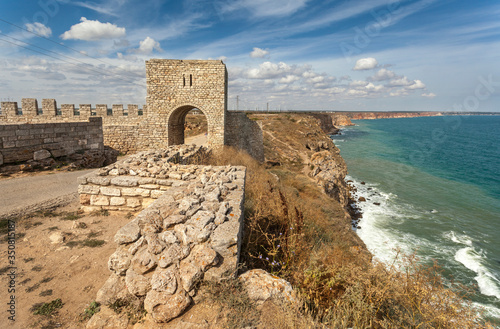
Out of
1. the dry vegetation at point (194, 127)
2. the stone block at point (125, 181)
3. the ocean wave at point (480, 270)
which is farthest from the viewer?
the dry vegetation at point (194, 127)

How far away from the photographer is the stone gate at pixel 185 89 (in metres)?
13.3

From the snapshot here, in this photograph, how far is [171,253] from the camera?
9.52 ft

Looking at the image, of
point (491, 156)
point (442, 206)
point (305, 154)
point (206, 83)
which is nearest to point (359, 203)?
point (442, 206)

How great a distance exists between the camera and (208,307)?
102 inches

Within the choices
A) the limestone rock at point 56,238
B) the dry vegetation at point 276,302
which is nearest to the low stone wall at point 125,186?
the dry vegetation at point 276,302

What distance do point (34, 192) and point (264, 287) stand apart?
7740 mm

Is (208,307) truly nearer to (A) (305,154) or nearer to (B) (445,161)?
(A) (305,154)

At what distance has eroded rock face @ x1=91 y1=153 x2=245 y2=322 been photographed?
2.64 meters

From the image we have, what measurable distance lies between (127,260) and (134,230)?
1.28 ft

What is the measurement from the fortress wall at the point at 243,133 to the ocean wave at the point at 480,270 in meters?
14.7

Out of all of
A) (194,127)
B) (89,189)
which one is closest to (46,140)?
(89,189)

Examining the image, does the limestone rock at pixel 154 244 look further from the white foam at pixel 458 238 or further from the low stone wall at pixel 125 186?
the white foam at pixel 458 238

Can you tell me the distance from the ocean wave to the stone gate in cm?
1577

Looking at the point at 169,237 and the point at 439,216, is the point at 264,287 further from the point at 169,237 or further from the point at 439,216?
the point at 439,216
